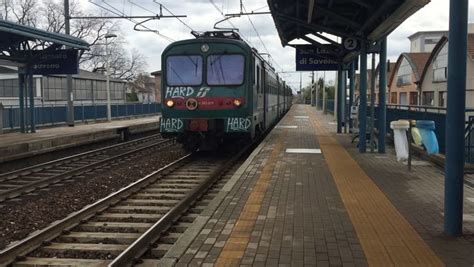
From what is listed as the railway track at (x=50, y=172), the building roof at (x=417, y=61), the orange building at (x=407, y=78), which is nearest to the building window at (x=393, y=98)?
the orange building at (x=407, y=78)

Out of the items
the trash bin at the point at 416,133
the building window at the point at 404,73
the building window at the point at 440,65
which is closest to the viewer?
the trash bin at the point at 416,133

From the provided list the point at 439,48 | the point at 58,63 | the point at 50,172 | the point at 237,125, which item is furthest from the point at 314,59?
the point at 439,48

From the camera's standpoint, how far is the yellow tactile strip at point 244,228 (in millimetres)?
5224

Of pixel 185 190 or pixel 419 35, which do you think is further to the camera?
pixel 419 35

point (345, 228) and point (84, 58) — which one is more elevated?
point (84, 58)

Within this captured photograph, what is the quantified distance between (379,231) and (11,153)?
41.1 feet

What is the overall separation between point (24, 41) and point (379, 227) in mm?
17911

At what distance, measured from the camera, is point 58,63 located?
23.4 metres

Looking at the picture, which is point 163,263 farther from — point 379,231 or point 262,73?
point 262,73

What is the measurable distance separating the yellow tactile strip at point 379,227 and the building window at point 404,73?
56328 mm

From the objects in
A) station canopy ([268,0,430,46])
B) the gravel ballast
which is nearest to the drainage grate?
station canopy ([268,0,430,46])

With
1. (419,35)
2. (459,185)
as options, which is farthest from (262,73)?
(419,35)

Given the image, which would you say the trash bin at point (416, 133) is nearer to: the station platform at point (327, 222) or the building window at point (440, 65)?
the station platform at point (327, 222)

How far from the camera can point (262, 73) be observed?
17.3m
